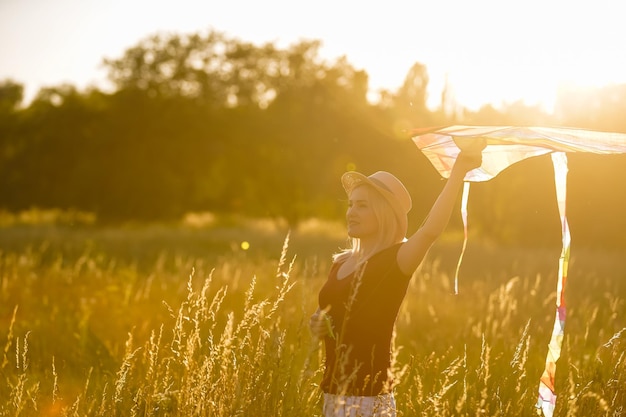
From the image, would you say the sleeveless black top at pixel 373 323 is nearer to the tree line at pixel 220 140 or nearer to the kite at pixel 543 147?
the kite at pixel 543 147

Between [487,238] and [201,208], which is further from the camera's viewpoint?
[201,208]

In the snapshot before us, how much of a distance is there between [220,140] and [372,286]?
101 feet

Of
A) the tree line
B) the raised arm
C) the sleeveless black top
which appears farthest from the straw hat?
the tree line

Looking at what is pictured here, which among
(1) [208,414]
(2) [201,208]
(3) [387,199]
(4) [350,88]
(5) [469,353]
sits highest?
(4) [350,88]

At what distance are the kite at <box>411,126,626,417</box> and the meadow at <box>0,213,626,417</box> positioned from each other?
171mm

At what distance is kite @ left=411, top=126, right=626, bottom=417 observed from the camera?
330cm

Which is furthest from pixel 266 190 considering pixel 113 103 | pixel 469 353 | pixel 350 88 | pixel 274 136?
pixel 469 353

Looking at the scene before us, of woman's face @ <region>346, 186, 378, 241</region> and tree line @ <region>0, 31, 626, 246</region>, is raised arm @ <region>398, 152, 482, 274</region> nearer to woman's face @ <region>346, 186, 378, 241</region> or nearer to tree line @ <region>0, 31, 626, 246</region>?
woman's face @ <region>346, 186, 378, 241</region>

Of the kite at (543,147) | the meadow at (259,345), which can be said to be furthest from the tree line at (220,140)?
the kite at (543,147)

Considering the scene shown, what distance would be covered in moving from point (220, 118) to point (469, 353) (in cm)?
2878

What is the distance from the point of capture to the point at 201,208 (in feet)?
133

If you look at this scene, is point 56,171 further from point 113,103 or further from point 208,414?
point 208,414

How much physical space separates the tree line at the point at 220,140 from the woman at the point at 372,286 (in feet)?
66.1

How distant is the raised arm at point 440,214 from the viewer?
314 cm
